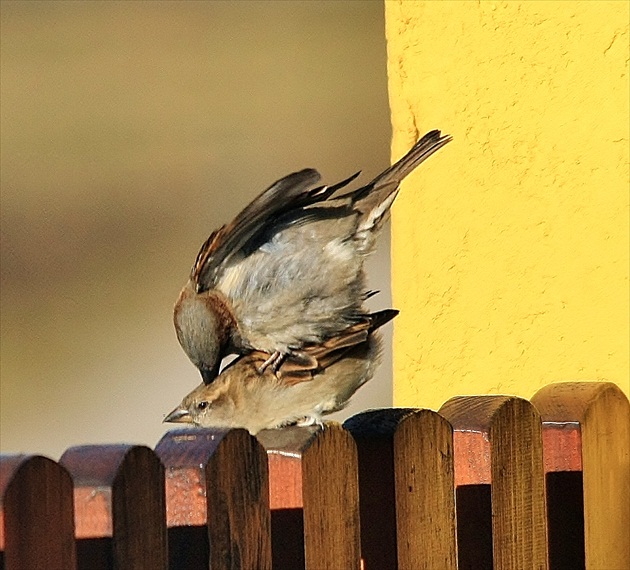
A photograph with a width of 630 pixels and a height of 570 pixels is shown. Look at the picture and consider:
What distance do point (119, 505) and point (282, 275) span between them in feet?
4.84

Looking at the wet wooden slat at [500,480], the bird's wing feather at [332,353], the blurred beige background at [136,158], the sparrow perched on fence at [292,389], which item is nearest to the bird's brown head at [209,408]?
the sparrow perched on fence at [292,389]

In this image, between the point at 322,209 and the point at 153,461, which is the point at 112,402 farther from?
the point at 153,461

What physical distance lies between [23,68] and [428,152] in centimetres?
1093

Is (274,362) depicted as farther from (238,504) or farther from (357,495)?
(238,504)

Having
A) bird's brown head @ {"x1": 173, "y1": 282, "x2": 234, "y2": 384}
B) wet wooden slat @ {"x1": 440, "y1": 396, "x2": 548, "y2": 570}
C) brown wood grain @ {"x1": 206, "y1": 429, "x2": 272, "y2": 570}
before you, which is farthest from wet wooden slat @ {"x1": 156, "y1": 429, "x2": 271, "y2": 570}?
bird's brown head @ {"x1": 173, "y1": 282, "x2": 234, "y2": 384}

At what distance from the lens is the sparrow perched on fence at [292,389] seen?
2354 millimetres

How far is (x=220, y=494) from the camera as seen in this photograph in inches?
61.3

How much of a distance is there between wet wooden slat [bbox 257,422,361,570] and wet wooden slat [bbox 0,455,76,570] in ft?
0.97

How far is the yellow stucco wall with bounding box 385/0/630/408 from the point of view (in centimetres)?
243

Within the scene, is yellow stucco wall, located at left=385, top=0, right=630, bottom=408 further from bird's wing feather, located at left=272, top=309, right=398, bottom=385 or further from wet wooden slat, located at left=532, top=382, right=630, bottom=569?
wet wooden slat, located at left=532, top=382, right=630, bottom=569

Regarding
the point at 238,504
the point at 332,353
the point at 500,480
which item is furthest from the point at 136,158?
the point at 238,504

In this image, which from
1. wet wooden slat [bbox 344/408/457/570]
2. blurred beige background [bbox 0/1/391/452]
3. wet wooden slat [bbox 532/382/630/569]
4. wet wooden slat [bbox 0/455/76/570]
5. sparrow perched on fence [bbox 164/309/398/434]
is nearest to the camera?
wet wooden slat [bbox 0/455/76/570]

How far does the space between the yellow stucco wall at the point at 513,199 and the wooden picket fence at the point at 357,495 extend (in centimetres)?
32

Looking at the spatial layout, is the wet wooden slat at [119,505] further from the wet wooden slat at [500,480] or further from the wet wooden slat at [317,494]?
the wet wooden slat at [500,480]
